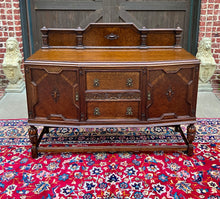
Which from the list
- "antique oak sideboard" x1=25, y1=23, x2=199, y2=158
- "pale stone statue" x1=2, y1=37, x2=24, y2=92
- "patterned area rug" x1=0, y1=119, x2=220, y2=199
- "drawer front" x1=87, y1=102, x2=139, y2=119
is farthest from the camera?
"pale stone statue" x1=2, y1=37, x2=24, y2=92

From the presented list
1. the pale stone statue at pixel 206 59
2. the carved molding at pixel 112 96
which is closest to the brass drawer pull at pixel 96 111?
the carved molding at pixel 112 96

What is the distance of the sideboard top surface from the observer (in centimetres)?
264

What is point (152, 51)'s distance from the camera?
302 cm

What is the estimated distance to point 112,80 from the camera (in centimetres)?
263

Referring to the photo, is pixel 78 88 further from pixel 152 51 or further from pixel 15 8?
pixel 15 8

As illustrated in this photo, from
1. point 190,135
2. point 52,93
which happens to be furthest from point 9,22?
point 190,135

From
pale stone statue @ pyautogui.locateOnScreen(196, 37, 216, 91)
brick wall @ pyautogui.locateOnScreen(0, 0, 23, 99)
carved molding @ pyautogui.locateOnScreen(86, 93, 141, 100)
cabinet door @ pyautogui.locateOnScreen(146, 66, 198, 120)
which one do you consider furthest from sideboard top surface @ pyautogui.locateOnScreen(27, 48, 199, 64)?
brick wall @ pyautogui.locateOnScreen(0, 0, 23, 99)

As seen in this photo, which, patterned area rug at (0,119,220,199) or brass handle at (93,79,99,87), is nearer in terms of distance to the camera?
patterned area rug at (0,119,220,199)

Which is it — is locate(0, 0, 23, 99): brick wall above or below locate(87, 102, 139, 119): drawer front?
above

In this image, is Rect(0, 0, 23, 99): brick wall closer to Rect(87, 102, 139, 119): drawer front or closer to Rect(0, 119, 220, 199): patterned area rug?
Rect(0, 119, 220, 199): patterned area rug

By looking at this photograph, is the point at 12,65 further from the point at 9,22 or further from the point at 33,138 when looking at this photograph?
the point at 33,138

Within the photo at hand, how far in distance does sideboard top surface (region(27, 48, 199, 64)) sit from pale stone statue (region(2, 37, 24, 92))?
5.99 ft

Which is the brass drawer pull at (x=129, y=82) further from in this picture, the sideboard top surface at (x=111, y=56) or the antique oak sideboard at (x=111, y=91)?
the sideboard top surface at (x=111, y=56)

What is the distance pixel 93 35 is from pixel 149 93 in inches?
38.3
